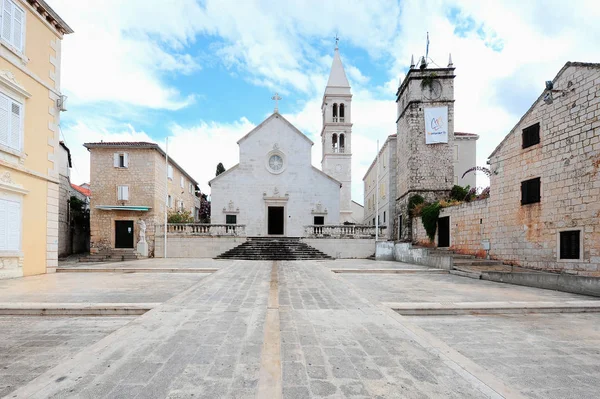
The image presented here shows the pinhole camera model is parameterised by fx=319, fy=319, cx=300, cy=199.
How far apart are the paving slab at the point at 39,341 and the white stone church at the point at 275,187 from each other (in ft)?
59.9

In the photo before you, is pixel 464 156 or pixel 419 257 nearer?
pixel 419 257

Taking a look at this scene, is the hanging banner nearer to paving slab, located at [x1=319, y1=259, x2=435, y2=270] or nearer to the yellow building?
paving slab, located at [x1=319, y1=259, x2=435, y2=270]

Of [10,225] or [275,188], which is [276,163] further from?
[10,225]

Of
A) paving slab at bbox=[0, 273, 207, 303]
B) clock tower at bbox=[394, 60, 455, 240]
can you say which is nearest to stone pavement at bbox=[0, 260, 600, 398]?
paving slab at bbox=[0, 273, 207, 303]

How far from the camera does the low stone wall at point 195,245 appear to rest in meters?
→ 19.9

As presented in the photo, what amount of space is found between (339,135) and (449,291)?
27.4 metres

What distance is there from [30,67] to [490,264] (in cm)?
1768

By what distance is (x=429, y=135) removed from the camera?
22078 mm

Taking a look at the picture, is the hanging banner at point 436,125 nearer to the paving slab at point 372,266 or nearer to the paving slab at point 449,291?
the paving slab at point 372,266

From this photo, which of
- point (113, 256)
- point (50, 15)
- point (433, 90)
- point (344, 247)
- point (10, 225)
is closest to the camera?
point (10, 225)

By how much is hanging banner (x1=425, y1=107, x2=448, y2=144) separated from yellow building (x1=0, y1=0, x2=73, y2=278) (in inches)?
802

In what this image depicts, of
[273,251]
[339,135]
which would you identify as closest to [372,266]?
[273,251]

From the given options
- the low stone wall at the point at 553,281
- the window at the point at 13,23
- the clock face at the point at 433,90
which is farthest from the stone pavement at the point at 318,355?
the clock face at the point at 433,90

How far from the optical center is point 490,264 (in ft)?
40.9
